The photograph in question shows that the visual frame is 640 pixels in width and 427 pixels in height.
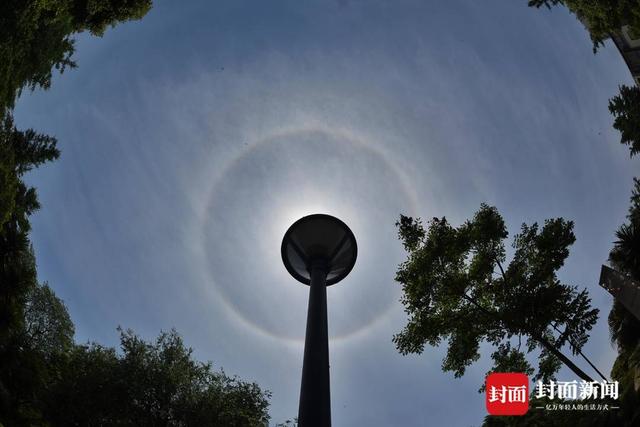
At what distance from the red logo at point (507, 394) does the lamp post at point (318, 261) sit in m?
7.06

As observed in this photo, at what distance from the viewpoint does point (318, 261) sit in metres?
7.14

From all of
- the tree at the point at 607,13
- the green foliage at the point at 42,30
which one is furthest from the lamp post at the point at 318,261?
the tree at the point at 607,13

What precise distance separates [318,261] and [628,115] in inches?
671

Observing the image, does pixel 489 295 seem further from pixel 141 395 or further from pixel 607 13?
pixel 141 395

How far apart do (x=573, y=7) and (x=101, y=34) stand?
15.5m

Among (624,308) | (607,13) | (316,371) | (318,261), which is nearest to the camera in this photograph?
(316,371)

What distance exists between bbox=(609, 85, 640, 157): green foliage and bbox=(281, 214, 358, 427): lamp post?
1563 centimetres

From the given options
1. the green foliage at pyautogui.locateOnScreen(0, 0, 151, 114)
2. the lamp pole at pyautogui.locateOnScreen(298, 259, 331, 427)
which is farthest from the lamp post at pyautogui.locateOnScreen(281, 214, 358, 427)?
the green foliage at pyautogui.locateOnScreen(0, 0, 151, 114)

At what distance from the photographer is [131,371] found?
19.6 meters

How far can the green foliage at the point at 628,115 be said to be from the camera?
16625 millimetres

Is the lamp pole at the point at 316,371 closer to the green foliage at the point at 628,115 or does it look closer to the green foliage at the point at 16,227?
the green foliage at the point at 16,227

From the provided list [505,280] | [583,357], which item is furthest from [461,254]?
[583,357]

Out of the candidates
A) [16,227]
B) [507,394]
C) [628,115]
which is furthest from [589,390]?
[16,227]

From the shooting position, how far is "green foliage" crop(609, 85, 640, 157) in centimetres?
1662
